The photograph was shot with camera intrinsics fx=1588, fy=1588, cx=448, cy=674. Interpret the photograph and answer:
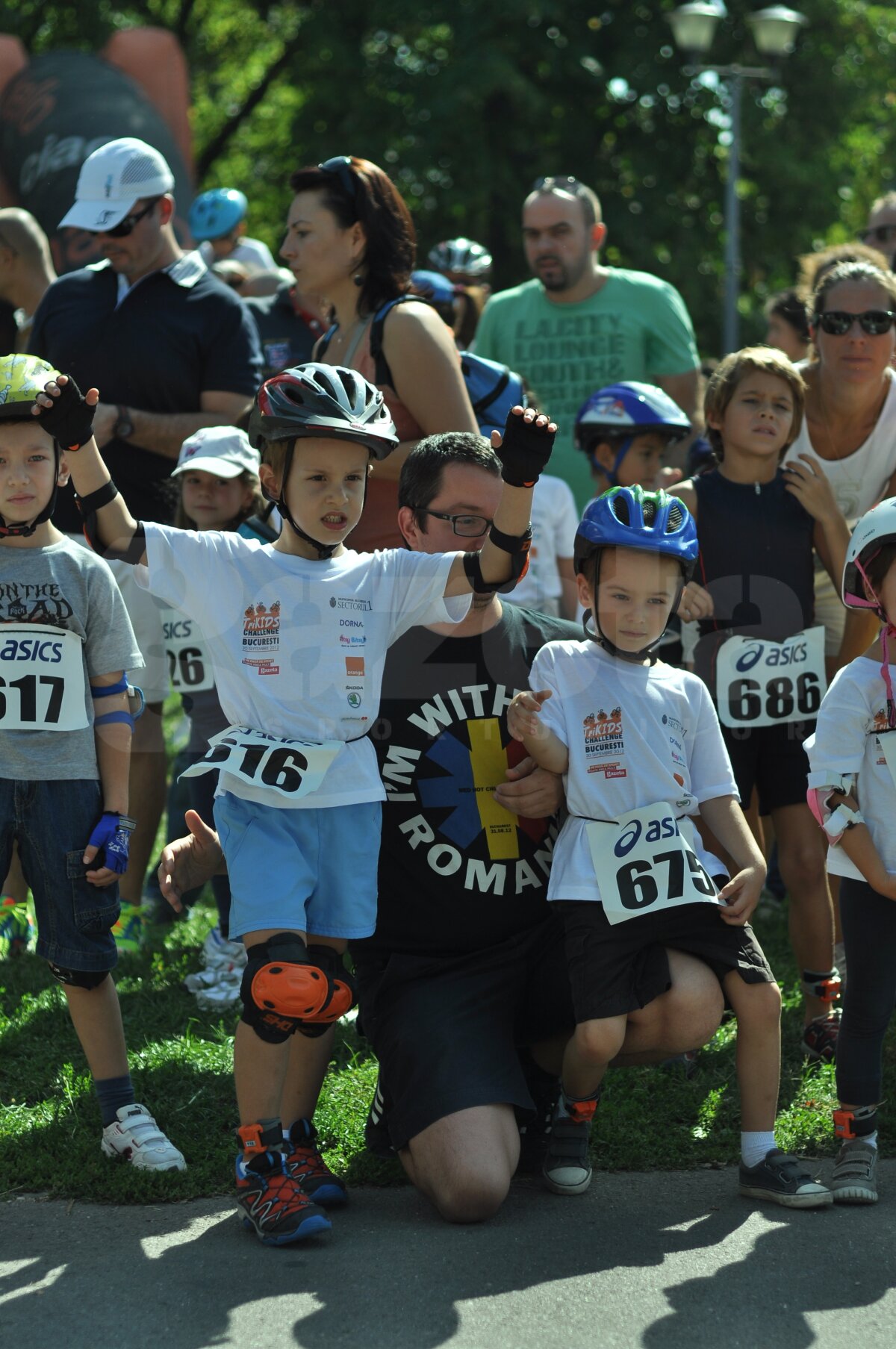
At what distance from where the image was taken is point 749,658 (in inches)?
193

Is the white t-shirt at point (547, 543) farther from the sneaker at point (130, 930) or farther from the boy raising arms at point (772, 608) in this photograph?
the sneaker at point (130, 930)

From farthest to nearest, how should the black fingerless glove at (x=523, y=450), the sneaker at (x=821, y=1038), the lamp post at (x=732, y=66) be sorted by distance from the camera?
the lamp post at (x=732, y=66)
the sneaker at (x=821, y=1038)
the black fingerless glove at (x=523, y=450)

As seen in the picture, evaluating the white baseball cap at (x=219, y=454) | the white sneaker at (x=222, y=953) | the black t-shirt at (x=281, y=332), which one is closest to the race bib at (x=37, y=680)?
the white baseball cap at (x=219, y=454)

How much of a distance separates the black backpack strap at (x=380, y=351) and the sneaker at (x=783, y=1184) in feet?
8.12

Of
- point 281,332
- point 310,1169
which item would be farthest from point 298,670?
point 281,332

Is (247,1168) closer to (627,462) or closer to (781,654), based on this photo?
(781,654)

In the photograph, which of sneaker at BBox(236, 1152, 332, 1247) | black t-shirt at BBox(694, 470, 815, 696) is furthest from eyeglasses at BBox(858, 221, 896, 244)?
sneaker at BBox(236, 1152, 332, 1247)

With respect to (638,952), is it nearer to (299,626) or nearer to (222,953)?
(299,626)

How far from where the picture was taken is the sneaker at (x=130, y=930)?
5.72 m

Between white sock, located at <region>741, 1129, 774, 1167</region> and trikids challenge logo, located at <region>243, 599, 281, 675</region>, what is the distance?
1583 mm

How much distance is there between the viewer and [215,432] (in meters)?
5.44

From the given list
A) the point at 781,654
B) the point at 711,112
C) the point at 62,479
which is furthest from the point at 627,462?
the point at 711,112

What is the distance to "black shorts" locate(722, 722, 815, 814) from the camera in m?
4.86

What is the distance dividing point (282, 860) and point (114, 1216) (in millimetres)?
947
